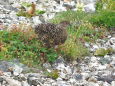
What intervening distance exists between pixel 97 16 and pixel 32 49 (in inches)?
169

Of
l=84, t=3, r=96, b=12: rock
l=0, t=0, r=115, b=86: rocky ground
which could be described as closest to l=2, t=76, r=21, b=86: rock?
l=0, t=0, r=115, b=86: rocky ground

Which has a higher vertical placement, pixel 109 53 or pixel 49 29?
pixel 49 29

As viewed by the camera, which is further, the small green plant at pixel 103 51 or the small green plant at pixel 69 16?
the small green plant at pixel 69 16

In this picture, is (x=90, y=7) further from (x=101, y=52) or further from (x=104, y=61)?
(x=104, y=61)

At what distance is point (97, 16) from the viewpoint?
1633 centimetres

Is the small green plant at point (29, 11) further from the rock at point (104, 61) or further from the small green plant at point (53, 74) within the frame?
the small green plant at point (53, 74)

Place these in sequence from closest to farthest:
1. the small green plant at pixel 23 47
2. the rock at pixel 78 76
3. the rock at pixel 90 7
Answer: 1. the rock at pixel 78 76
2. the small green plant at pixel 23 47
3. the rock at pixel 90 7

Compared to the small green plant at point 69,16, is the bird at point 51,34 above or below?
above

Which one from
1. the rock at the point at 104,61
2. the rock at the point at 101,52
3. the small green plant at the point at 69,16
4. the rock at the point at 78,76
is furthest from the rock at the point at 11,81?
the small green plant at the point at 69,16

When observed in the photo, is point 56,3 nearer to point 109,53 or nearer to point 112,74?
point 109,53

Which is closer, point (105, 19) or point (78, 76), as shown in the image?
point (78, 76)

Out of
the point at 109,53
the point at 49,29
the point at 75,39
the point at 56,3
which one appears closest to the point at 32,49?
the point at 49,29

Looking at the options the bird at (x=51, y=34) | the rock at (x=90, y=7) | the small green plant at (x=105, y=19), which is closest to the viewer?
the bird at (x=51, y=34)

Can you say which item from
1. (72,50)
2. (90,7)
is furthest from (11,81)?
(90,7)
